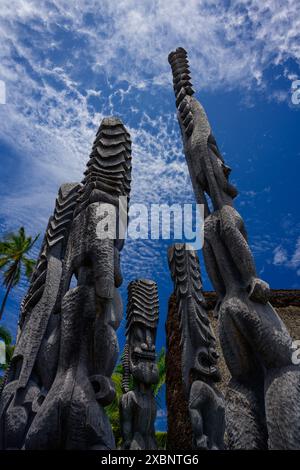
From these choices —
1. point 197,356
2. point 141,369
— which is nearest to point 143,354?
point 141,369

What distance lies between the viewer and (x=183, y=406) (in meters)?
8.25

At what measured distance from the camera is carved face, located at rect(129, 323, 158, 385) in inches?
255

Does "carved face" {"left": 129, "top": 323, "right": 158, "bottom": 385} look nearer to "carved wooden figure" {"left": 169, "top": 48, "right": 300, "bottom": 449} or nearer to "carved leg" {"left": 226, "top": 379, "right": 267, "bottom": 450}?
"carved wooden figure" {"left": 169, "top": 48, "right": 300, "bottom": 449}

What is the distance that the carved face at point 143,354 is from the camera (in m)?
6.46

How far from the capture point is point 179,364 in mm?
8789

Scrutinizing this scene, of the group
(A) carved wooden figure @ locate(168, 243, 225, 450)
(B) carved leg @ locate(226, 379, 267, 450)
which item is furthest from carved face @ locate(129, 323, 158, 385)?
(B) carved leg @ locate(226, 379, 267, 450)

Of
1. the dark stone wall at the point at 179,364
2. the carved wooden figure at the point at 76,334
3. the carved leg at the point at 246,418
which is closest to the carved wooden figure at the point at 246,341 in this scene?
the carved leg at the point at 246,418

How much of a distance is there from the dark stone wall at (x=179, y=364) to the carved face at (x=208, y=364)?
2.75 meters

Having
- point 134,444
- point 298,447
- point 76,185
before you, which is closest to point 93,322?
point 298,447

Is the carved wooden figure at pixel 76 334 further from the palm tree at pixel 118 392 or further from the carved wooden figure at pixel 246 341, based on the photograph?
the palm tree at pixel 118 392

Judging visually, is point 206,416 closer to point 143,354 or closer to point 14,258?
point 143,354

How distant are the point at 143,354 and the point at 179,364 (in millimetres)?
2325

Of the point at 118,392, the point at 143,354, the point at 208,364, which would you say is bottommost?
the point at 208,364
